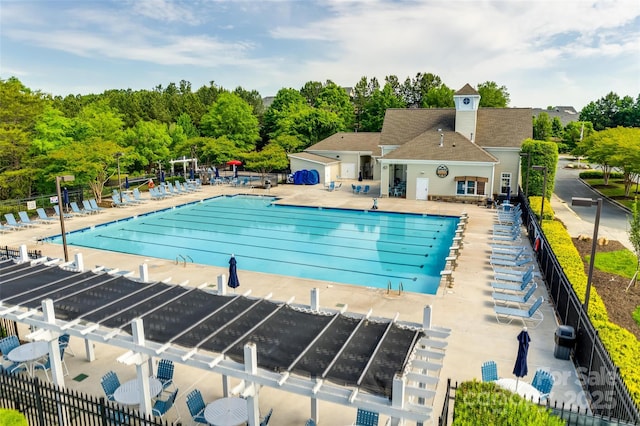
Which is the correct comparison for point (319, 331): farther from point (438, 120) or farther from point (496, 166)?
point (438, 120)

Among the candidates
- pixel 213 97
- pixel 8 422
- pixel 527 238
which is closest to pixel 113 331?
pixel 8 422

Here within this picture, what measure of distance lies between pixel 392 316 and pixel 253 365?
6.40 metres

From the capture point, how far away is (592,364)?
823cm

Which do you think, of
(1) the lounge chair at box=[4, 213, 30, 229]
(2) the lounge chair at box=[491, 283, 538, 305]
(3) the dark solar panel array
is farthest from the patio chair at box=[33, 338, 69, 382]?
(1) the lounge chair at box=[4, 213, 30, 229]

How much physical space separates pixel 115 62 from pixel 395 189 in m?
44.1

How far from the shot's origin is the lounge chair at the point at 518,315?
36.2 ft

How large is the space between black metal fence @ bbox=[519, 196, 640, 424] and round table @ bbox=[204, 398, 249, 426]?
575 centimetres

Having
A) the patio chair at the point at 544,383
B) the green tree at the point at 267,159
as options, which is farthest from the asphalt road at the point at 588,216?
the green tree at the point at 267,159

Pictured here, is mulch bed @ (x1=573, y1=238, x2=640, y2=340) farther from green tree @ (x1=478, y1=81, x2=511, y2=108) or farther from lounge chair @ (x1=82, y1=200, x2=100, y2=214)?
green tree @ (x1=478, y1=81, x2=511, y2=108)

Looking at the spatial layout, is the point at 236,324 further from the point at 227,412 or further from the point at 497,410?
the point at 497,410

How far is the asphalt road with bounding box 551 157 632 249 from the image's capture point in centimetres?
2141

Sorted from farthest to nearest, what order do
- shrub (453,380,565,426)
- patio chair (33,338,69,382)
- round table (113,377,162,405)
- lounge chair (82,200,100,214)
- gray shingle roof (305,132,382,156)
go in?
gray shingle roof (305,132,382,156)
lounge chair (82,200,100,214)
patio chair (33,338,69,382)
round table (113,377,162,405)
shrub (453,380,565,426)

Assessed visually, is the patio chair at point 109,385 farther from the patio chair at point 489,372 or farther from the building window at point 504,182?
the building window at point 504,182

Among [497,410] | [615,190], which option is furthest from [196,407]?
[615,190]
